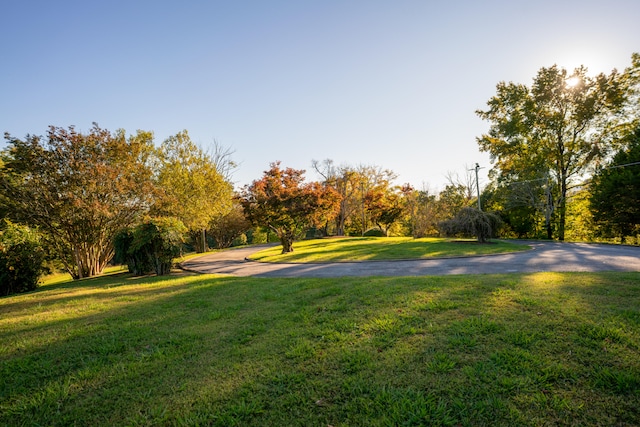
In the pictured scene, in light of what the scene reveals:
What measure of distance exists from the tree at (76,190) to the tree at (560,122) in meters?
26.6

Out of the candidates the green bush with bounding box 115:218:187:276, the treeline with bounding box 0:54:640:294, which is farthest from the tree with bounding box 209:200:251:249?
the green bush with bounding box 115:218:187:276

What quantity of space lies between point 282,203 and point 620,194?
66.4 ft

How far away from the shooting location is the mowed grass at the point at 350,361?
85.8 inches

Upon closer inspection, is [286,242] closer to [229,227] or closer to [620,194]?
[229,227]

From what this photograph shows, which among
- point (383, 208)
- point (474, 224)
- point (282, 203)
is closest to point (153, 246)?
point (282, 203)

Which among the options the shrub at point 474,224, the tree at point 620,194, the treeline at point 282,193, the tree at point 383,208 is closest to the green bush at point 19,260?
the treeline at point 282,193

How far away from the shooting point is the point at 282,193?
49.8 ft

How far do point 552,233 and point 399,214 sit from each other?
12811mm

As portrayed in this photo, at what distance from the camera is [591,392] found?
86.0 inches

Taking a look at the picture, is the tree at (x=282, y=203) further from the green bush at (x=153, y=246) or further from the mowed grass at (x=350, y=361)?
the mowed grass at (x=350, y=361)

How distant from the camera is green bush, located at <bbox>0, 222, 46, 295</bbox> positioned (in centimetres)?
897

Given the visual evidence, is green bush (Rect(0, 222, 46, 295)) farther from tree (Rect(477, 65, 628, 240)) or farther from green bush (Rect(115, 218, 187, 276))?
tree (Rect(477, 65, 628, 240))

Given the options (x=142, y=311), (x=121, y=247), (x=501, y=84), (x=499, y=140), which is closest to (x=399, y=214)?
(x=499, y=140)

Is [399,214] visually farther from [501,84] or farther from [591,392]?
[591,392]
